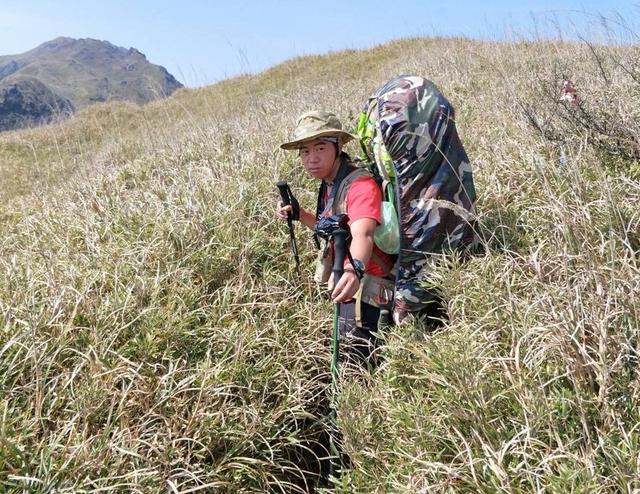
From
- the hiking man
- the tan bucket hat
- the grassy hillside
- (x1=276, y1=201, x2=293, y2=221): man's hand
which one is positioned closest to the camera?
the grassy hillside

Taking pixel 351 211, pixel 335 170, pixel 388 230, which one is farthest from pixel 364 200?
pixel 335 170

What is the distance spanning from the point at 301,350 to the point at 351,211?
3.27 ft

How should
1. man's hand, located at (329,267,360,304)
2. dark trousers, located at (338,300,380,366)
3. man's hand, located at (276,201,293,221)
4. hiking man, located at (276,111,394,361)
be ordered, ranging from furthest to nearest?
man's hand, located at (276,201,293,221), dark trousers, located at (338,300,380,366), hiking man, located at (276,111,394,361), man's hand, located at (329,267,360,304)

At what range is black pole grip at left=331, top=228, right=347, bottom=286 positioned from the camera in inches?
104

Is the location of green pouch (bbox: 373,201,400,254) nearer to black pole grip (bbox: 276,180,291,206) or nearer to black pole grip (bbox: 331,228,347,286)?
black pole grip (bbox: 331,228,347,286)

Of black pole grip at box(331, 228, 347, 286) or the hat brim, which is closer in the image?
black pole grip at box(331, 228, 347, 286)

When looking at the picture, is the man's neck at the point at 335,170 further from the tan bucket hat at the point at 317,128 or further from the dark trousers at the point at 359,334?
the dark trousers at the point at 359,334

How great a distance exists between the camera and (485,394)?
2160mm

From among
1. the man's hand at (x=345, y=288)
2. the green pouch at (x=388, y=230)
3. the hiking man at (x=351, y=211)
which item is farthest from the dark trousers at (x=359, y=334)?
the man's hand at (x=345, y=288)

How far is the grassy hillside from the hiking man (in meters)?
0.29

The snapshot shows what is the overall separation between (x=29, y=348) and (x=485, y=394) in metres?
2.39

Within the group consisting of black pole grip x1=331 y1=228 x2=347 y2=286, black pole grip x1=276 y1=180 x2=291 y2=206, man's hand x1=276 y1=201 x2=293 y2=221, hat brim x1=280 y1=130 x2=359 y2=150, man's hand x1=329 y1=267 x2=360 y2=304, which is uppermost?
hat brim x1=280 y1=130 x2=359 y2=150

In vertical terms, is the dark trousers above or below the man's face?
below

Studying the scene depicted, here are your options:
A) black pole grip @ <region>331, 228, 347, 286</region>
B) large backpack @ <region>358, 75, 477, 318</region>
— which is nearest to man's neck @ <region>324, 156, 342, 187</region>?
large backpack @ <region>358, 75, 477, 318</region>
